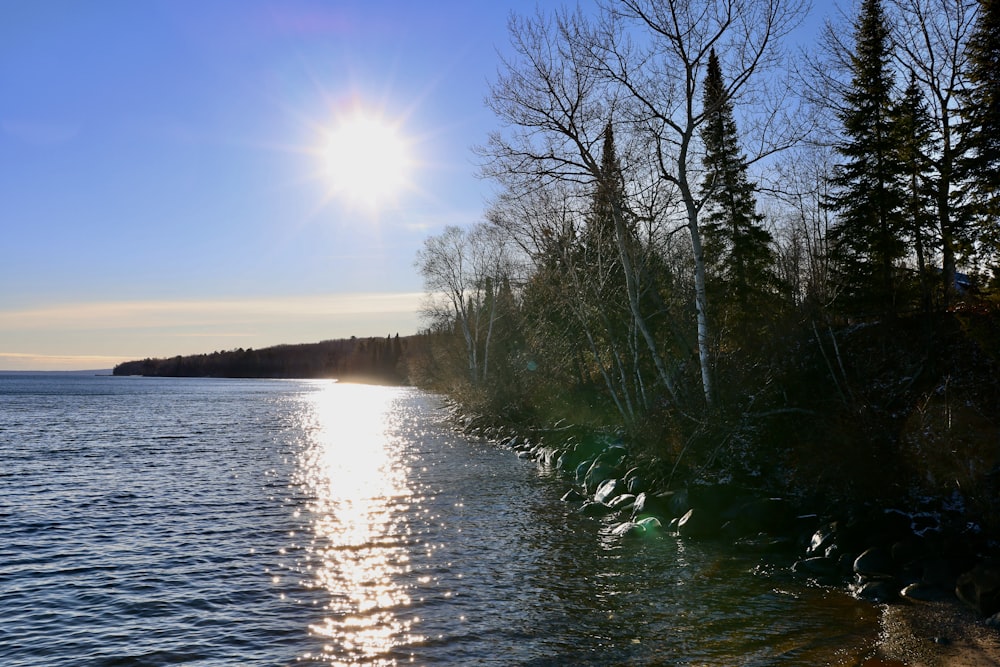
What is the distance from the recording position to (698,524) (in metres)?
14.3

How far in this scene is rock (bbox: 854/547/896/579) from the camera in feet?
35.0

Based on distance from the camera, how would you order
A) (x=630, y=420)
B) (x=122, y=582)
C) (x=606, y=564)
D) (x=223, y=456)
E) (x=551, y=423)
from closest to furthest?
(x=122, y=582)
(x=606, y=564)
(x=630, y=420)
(x=223, y=456)
(x=551, y=423)

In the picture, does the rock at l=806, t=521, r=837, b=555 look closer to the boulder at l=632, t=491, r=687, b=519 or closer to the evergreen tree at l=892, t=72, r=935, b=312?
the boulder at l=632, t=491, r=687, b=519

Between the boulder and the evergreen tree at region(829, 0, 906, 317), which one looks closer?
the boulder

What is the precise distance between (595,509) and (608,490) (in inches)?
52.0

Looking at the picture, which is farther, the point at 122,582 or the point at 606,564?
the point at 606,564

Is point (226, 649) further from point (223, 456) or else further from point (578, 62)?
point (223, 456)

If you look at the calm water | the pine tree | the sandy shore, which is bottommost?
the calm water

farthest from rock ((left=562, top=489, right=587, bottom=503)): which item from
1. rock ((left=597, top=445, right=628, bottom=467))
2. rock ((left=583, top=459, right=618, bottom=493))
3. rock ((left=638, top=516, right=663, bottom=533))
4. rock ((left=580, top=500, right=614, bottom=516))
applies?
rock ((left=638, top=516, right=663, bottom=533))

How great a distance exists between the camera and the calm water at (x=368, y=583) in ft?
28.0

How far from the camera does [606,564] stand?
12.3 metres

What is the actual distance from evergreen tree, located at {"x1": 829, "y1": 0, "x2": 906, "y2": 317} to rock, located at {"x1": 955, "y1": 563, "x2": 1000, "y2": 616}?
13.5 m

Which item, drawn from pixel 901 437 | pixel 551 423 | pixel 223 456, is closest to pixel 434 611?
pixel 901 437

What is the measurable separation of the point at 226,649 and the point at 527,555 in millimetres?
5930
